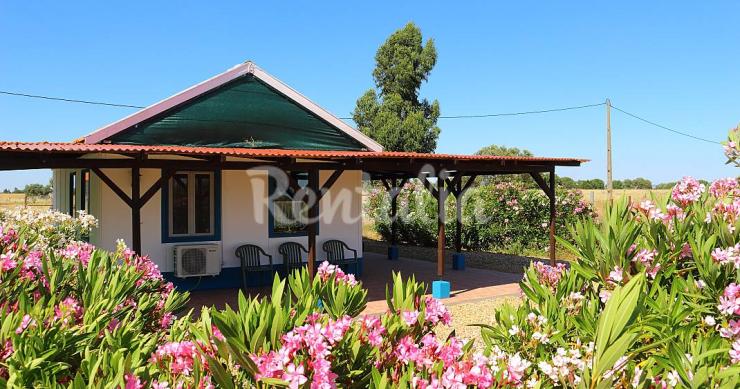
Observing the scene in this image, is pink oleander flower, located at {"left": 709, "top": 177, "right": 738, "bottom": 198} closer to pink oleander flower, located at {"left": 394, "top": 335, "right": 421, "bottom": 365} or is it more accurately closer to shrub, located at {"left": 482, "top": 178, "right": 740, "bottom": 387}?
shrub, located at {"left": 482, "top": 178, "right": 740, "bottom": 387}

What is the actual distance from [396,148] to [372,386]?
2871 cm

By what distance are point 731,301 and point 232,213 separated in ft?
30.4

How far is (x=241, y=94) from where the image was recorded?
11.5m

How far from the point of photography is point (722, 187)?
3355mm

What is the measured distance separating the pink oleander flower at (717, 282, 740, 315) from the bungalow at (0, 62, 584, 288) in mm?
6473

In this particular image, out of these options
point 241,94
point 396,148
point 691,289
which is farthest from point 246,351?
point 396,148

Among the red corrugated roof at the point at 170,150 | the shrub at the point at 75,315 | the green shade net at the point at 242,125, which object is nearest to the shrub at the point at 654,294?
the shrub at the point at 75,315

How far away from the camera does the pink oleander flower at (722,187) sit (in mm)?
3309

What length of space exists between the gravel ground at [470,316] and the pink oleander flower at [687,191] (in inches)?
163

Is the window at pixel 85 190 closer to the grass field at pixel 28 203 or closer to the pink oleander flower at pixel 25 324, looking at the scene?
the grass field at pixel 28 203

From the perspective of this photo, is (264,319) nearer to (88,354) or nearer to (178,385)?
(178,385)

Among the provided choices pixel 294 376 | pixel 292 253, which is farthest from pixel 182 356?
pixel 292 253

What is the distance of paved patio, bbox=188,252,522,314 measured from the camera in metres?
9.37

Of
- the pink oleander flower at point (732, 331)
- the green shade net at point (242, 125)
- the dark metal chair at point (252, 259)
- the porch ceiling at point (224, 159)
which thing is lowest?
the dark metal chair at point (252, 259)
